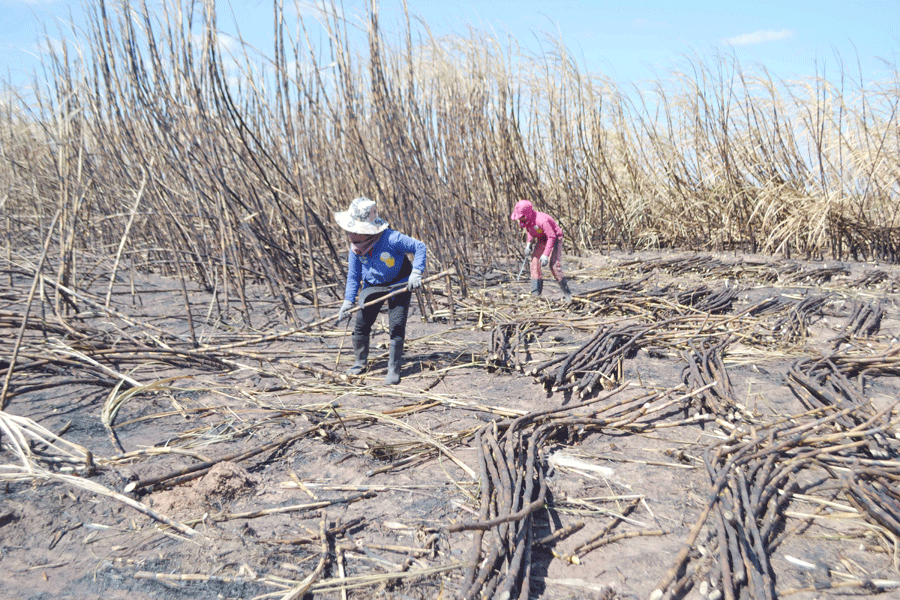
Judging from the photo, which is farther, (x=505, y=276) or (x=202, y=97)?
(x=505, y=276)

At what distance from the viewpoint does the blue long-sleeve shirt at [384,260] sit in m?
3.02

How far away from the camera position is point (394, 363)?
117 inches

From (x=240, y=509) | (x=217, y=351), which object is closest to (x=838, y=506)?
(x=240, y=509)

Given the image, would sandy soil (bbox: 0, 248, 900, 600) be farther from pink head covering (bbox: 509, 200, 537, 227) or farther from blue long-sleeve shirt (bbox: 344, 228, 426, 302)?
pink head covering (bbox: 509, 200, 537, 227)

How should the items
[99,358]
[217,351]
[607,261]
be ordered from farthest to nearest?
[607,261] < [217,351] < [99,358]

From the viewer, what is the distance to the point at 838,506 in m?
1.75

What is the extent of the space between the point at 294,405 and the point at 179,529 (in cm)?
94

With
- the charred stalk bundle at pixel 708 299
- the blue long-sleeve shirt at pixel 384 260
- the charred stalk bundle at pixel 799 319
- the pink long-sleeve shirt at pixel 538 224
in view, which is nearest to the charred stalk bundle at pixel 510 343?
the blue long-sleeve shirt at pixel 384 260

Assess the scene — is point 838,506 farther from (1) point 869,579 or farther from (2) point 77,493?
(2) point 77,493

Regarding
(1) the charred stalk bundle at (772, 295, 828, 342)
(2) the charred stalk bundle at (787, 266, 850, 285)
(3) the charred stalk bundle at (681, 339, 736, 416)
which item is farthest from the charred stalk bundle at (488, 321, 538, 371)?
(2) the charred stalk bundle at (787, 266, 850, 285)

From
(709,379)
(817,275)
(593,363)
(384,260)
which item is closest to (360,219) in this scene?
(384,260)

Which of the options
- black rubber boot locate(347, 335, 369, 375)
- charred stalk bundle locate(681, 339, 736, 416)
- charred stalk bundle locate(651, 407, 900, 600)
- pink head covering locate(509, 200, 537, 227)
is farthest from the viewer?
pink head covering locate(509, 200, 537, 227)

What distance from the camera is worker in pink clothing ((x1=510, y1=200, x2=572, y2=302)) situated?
4.42 metres

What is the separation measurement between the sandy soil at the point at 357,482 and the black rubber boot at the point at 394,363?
0.07 metres
